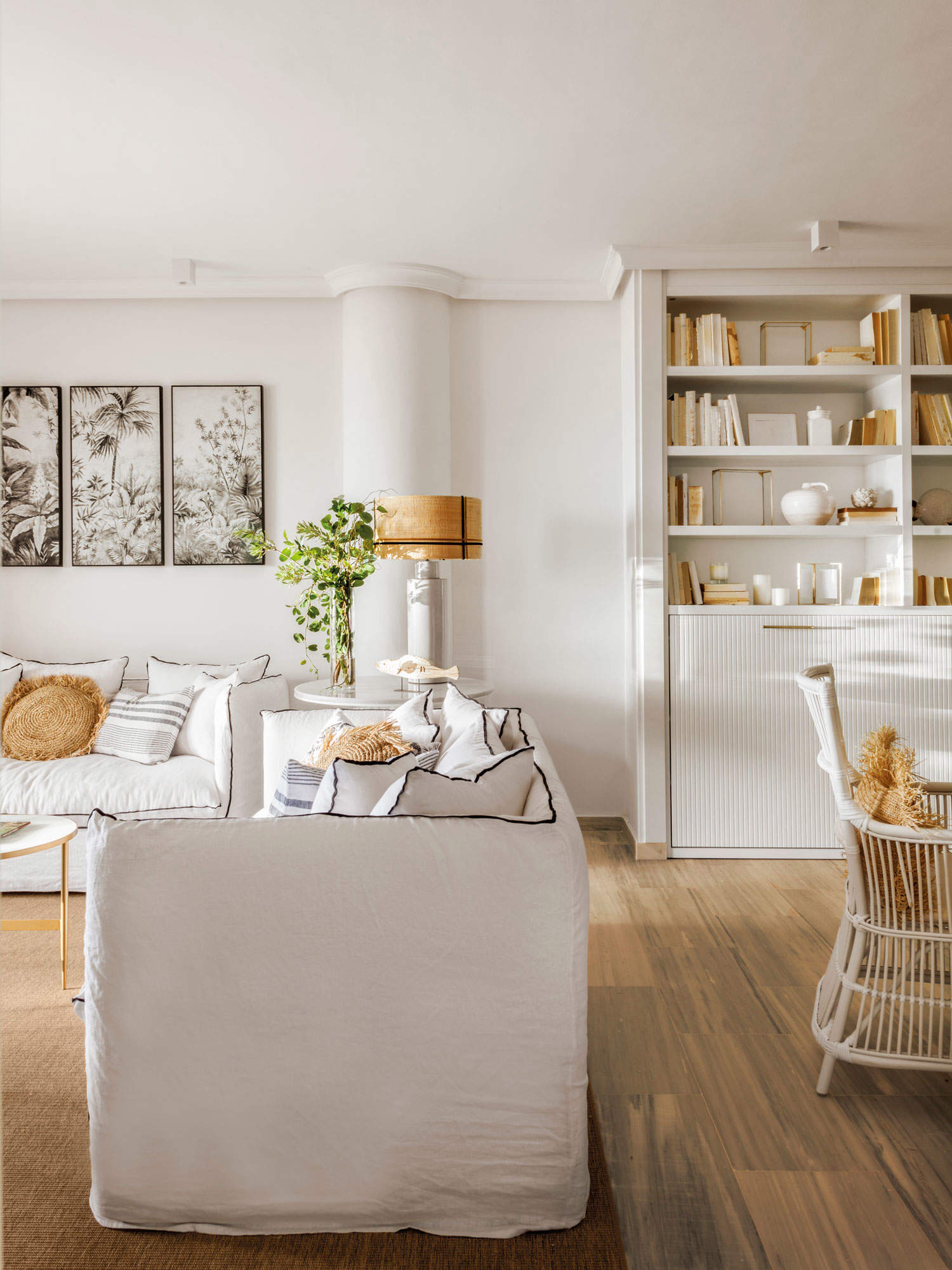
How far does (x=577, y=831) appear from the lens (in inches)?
68.9

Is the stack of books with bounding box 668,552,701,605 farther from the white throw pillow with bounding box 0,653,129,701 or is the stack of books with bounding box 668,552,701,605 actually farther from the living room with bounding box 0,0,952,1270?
the white throw pillow with bounding box 0,653,129,701

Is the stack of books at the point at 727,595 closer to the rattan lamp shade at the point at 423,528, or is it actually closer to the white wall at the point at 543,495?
the white wall at the point at 543,495

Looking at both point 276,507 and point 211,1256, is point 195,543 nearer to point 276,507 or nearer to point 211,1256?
point 276,507

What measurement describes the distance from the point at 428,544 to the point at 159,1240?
2343mm

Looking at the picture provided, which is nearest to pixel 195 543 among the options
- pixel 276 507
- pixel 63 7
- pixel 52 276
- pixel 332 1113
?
pixel 276 507

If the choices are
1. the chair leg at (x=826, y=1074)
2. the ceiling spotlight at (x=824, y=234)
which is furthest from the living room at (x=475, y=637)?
the ceiling spotlight at (x=824, y=234)

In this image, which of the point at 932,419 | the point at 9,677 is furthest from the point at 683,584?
the point at 9,677

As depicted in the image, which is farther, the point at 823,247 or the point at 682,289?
the point at 682,289

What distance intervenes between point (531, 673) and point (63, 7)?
9.90 ft

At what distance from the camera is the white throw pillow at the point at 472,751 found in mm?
2039

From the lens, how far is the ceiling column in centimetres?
411

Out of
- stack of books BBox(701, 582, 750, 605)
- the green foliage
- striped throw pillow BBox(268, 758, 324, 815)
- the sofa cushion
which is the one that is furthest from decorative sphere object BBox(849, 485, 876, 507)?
the sofa cushion

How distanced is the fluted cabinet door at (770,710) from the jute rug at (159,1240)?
2011 millimetres

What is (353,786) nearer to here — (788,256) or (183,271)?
(183,271)
